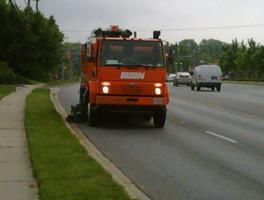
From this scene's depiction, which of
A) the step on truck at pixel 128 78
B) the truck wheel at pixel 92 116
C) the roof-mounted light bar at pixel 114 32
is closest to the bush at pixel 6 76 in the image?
the roof-mounted light bar at pixel 114 32

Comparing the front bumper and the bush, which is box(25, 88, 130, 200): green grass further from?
the bush

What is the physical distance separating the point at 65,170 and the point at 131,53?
28.5 feet

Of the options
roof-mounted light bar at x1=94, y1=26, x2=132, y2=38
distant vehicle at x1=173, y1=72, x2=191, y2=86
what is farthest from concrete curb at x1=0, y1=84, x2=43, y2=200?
distant vehicle at x1=173, y1=72, x2=191, y2=86

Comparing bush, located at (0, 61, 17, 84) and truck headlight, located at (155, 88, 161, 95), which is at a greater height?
truck headlight, located at (155, 88, 161, 95)

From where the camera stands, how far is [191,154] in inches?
508

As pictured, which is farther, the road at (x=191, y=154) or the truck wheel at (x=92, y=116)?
the truck wheel at (x=92, y=116)

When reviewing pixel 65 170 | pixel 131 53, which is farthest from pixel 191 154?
pixel 131 53

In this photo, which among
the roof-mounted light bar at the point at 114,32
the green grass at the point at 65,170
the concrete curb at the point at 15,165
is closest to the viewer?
the green grass at the point at 65,170

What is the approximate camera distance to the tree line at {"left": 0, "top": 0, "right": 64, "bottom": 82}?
6369 centimetres

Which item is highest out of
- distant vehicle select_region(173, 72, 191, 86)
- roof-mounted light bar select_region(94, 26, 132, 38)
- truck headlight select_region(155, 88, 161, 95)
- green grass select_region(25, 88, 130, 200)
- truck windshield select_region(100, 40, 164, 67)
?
roof-mounted light bar select_region(94, 26, 132, 38)

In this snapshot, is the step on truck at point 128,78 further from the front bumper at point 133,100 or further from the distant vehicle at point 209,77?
the distant vehicle at point 209,77

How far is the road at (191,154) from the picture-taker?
9359 millimetres

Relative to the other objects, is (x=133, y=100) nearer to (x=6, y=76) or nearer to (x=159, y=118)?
(x=159, y=118)

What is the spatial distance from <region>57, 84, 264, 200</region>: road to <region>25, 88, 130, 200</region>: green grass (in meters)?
0.61
